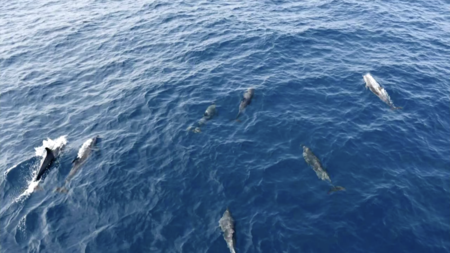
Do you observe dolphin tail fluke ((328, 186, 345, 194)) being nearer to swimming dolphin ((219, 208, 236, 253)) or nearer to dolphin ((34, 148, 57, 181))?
swimming dolphin ((219, 208, 236, 253))

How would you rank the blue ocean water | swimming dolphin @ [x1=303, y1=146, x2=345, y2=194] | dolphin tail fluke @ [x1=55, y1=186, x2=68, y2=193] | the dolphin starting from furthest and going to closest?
the dolphin → dolphin tail fluke @ [x1=55, y1=186, x2=68, y2=193] → swimming dolphin @ [x1=303, y1=146, x2=345, y2=194] → the blue ocean water

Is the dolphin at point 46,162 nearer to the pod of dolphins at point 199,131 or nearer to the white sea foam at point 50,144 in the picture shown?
the pod of dolphins at point 199,131

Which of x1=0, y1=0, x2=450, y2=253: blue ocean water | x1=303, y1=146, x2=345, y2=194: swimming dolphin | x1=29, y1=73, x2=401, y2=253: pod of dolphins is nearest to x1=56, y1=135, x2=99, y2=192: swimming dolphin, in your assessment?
x1=29, y1=73, x2=401, y2=253: pod of dolphins

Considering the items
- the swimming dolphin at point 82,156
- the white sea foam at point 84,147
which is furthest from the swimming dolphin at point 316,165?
the white sea foam at point 84,147

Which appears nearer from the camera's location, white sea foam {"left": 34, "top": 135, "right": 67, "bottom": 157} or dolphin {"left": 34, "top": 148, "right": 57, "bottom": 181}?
dolphin {"left": 34, "top": 148, "right": 57, "bottom": 181}

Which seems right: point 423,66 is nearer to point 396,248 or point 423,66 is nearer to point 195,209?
point 396,248

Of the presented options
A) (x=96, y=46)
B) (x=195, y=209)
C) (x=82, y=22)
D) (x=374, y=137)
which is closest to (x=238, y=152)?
(x=195, y=209)

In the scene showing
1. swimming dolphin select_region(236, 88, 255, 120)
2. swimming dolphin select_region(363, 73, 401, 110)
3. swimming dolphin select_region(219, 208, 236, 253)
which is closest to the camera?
swimming dolphin select_region(219, 208, 236, 253)
